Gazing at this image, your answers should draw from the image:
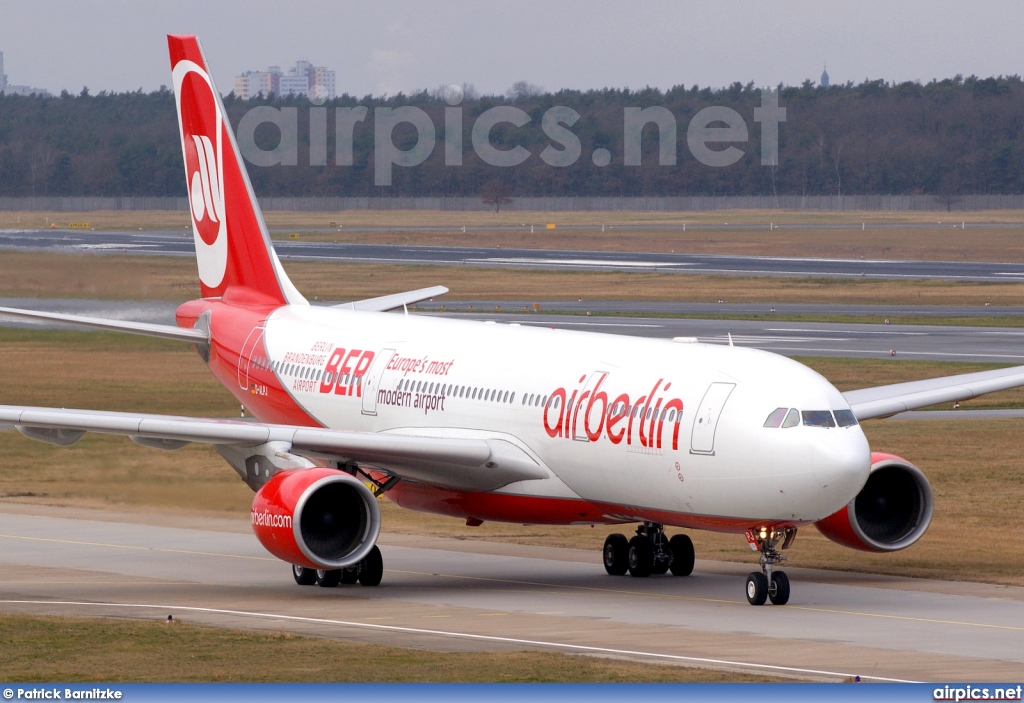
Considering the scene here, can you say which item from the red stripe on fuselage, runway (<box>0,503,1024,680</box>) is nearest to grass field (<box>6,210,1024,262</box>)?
runway (<box>0,503,1024,680</box>)

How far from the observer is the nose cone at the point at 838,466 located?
77.8 feet

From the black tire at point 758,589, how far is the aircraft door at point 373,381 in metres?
8.68

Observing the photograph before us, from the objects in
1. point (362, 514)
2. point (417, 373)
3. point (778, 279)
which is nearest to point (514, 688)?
point (362, 514)

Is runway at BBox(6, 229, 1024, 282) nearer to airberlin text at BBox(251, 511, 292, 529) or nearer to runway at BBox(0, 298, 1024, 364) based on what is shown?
runway at BBox(0, 298, 1024, 364)

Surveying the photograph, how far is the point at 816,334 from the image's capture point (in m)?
69.9

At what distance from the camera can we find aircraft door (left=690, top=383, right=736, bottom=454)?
24714 millimetres

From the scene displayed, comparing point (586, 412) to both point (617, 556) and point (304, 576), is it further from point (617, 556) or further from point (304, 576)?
point (304, 576)

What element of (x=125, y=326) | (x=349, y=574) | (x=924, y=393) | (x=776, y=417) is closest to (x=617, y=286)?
(x=125, y=326)

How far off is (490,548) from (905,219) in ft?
521

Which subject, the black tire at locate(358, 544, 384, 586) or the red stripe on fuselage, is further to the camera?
the black tire at locate(358, 544, 384, 586)

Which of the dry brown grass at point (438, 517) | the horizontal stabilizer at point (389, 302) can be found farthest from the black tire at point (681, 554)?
the horizontal stabilizer at point (389, 302)

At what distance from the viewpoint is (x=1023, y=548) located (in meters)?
30.4

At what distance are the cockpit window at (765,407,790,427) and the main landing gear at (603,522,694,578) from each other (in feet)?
16.4

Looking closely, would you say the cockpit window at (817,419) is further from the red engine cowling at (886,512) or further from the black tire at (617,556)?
the black tire at (617,556)
